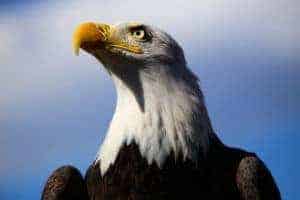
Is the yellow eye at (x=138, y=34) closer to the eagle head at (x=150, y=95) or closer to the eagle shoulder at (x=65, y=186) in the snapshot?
the eagle head at (x=150, y=95)

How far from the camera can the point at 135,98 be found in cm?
258

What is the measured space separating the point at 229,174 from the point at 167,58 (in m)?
0.47

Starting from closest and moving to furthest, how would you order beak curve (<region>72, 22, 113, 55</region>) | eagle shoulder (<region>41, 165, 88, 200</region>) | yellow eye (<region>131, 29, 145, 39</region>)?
1. beak curve (<region>72, 22, 113, 55</region>)
2. yellow eye (<region>131, 29, 145, 39</region>)
3. eagle shoulder (<region>41, 165, 88, 200</region>)

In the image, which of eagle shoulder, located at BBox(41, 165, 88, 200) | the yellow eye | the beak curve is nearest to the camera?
the beak curve

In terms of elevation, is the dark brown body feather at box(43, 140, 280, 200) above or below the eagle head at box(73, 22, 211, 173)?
below

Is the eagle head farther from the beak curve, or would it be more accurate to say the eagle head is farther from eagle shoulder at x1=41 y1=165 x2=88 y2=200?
eagle shoulder at x1=41 y1=165 x2=88 y2=200

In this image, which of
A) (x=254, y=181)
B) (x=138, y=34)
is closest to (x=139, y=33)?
(x=138, y=34)

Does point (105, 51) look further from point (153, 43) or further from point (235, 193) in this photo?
point (235, 193)

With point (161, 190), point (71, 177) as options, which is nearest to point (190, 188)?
point (161, 190)

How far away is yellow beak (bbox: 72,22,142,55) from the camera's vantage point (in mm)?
→ 2477

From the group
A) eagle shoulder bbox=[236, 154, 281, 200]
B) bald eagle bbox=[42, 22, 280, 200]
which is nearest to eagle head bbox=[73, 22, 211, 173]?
bald eagle bbox=[42, 22, 280, 200]

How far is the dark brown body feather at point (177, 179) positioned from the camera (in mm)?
2500

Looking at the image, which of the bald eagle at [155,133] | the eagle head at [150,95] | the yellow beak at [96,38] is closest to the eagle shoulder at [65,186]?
the bald eagle at [155,133]

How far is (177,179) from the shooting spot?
99.1 inches
